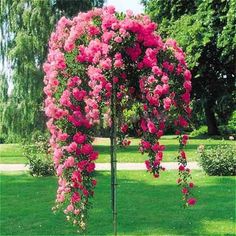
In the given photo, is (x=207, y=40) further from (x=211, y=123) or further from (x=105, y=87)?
(x=105, y=87)

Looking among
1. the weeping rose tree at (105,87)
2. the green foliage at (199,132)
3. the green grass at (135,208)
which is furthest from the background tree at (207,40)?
the weeping rose tree at (105,87)

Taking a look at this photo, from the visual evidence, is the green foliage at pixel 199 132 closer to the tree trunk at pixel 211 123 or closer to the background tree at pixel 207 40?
the background tree at pixel 207 40

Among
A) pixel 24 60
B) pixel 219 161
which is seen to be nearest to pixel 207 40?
pixel 24 60

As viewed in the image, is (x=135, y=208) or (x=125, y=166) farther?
(x=125, y=166)

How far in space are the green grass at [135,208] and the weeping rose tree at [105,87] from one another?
2809mm

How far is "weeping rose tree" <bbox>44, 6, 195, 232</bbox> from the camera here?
16.4ft

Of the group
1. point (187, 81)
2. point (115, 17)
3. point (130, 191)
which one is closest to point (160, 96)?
→ point (187, 81)

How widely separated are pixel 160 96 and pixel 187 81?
1.12ft

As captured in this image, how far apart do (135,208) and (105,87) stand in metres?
4.88

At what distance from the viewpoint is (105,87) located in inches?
198

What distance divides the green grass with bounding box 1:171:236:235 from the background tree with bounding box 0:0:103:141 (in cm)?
784

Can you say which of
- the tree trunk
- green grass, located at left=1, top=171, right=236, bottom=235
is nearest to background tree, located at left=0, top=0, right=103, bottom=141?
green grass, located at left=1, top=171, right=236, bottom=235

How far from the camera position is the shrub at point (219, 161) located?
13.3 m

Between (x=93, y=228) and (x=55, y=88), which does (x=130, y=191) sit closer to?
(x=93, y=228)
